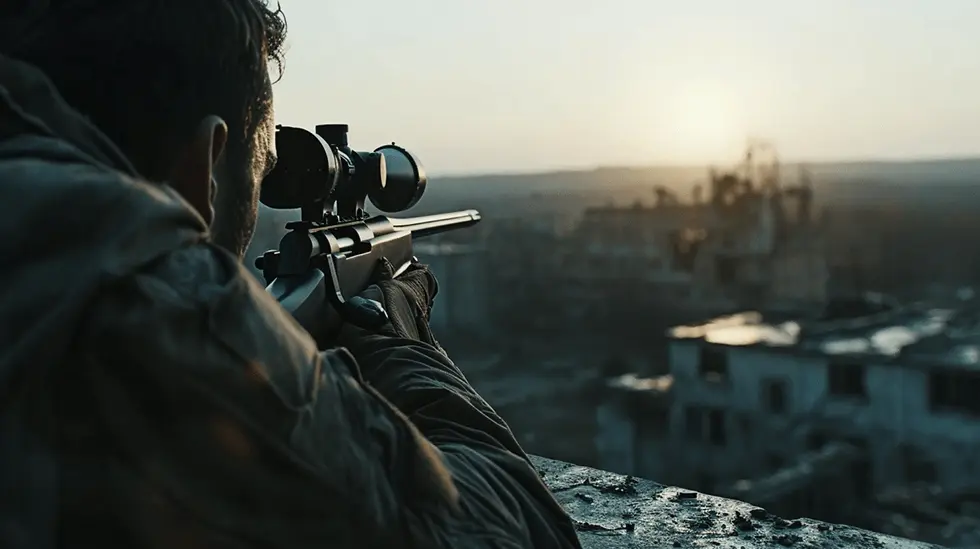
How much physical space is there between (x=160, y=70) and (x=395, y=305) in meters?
0.69

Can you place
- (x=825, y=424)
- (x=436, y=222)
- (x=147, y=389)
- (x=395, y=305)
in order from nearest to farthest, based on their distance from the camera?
(x=147, y=389) < (x=395, y=305) < (x=436, y=222) < (x=825, y=424)

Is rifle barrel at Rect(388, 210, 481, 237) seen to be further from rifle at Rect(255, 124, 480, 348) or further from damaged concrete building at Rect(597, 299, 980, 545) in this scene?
damaged concrete building at Rect(597, 299, 980, 545)

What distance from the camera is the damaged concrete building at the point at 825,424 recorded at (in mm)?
12570

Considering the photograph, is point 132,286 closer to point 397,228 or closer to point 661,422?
point 397,228

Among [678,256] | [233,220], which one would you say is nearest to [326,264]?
[233,220]

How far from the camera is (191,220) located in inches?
23.2

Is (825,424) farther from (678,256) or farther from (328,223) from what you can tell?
(678,256)

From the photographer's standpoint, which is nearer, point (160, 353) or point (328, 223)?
point (160, 353)

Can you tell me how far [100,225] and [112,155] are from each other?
8cm

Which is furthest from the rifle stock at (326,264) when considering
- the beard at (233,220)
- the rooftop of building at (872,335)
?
the rooftop of building at (872,335)

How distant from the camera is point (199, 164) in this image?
27.2 inches

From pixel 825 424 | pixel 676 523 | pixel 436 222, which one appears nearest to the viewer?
pixel 676 523

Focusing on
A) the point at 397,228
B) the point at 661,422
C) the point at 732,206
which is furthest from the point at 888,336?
the point at 732,206

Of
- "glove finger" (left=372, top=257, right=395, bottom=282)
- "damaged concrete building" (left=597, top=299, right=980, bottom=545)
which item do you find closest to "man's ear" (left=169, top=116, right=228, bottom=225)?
"glove finger" (left=372, top=257, right=395, bottom=282)
